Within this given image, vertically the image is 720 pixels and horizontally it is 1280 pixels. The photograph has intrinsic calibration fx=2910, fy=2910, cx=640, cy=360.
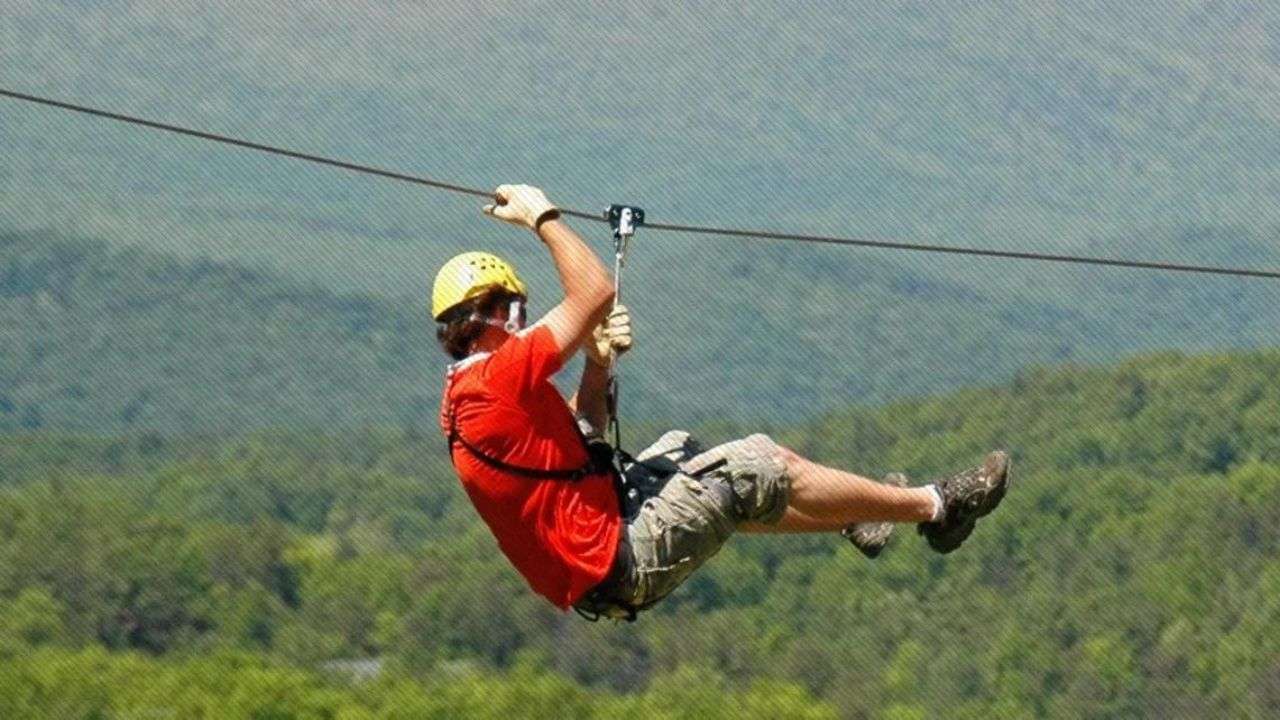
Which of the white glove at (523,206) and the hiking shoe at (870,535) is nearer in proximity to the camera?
the white glove at (523,206)

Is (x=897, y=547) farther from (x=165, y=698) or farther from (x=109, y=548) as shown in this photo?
(x=165, y=698)

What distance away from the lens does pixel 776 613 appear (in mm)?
95938

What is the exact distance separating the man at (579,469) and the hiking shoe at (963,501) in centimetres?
16

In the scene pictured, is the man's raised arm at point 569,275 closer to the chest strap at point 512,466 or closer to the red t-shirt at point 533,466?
the red t-shirt at point 533,466

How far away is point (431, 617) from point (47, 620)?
41.7ft

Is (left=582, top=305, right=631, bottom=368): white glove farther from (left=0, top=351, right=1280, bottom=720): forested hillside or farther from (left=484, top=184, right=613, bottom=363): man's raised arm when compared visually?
(left=0, top=351, right=1280, bottom=720): forested hillside

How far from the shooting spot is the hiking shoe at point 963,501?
911cm

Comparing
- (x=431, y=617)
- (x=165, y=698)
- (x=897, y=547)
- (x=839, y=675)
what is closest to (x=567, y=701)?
(x=165, y=698)

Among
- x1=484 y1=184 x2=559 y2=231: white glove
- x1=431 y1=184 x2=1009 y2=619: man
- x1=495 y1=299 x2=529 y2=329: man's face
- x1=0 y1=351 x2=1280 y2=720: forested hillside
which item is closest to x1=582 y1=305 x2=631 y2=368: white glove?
x1=431 y1=184 x2=1009 y2=619: man

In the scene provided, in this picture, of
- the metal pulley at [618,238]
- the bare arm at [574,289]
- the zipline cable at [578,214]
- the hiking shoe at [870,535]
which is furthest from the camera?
the zipline cable at [578,214]

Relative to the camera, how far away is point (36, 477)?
143125 millimetres

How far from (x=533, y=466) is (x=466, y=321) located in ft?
1.52

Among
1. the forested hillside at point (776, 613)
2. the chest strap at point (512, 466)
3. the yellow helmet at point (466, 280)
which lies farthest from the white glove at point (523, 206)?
the forested hillside at point (776, 613)

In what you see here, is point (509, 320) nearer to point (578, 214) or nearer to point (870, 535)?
point (578, 214)
